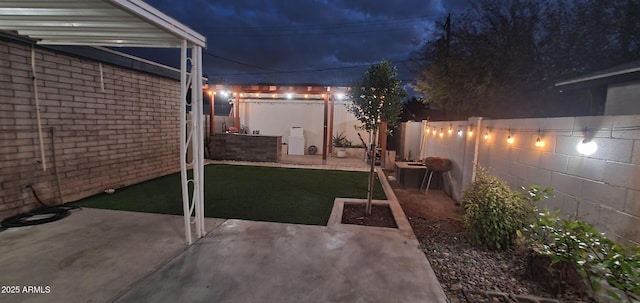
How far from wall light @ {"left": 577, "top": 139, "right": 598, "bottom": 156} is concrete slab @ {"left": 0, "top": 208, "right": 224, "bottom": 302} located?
416 centimetres

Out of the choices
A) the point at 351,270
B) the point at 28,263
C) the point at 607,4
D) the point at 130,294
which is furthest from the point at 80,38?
the point at 607,4

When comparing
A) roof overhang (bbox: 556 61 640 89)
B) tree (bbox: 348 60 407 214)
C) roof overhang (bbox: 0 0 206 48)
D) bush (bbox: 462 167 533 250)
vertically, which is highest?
roof overhang (bbox: 556 61 640 89)

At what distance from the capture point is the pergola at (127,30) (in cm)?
229

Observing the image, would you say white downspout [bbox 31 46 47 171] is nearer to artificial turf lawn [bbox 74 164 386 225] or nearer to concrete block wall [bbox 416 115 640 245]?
artificial turf lawn [bbox 74 164 386 225]

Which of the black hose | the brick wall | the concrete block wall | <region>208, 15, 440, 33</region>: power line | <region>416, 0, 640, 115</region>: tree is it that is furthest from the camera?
<region>208, 15, 440, 33</region>: power line

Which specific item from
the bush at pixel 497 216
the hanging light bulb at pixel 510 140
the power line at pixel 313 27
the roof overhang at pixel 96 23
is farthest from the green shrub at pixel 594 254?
the power line at pixel 313 27

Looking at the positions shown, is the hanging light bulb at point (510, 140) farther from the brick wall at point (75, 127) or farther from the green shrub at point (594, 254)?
the brick wall at point (75, 127)

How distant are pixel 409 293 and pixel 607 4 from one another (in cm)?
1044

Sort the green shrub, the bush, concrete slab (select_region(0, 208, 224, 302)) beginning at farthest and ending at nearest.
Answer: the bush < concrete slab (select_region(0, 208, 224, 302)) < the green shrub

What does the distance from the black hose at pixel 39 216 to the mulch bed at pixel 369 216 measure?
13.2 feet

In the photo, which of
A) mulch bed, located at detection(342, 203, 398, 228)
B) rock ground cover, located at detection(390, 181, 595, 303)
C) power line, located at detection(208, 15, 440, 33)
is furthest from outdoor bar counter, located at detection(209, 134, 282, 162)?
power line, located at detection(208, 15, 440, 33)

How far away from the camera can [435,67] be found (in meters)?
8.28

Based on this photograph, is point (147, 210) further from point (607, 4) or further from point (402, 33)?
point (402, 33)

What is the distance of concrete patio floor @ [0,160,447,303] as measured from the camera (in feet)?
6.84
